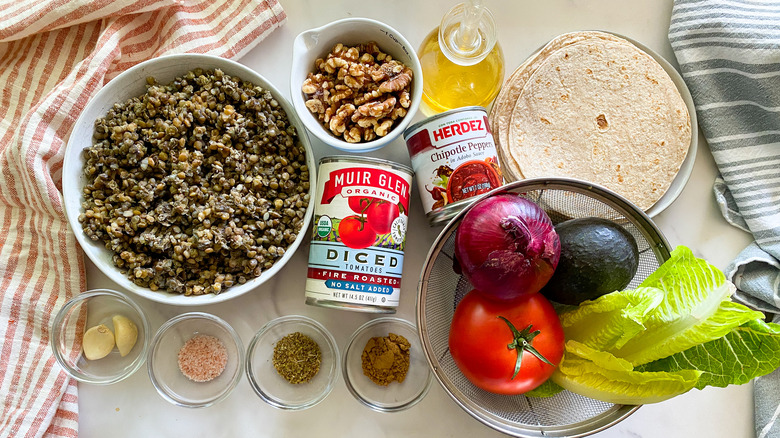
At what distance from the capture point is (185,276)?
3.61ft

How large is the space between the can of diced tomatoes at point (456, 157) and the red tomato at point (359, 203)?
135 millimetres

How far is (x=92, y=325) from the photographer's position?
1.17 metres

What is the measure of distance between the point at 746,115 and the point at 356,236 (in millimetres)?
910

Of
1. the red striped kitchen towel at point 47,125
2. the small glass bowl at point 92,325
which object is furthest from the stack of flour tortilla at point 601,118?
the small glass bowl at point 92,325

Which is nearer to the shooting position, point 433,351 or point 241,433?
point 433,351

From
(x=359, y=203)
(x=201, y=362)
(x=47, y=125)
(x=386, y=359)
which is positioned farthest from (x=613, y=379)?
(x=47, y=125)

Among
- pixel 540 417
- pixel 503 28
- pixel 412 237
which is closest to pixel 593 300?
pixel 540 417

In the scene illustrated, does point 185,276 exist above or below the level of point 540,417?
above

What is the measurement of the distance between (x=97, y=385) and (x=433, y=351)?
73cm

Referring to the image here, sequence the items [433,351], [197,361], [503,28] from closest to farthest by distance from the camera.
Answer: [433,351], [197,361], [503,28]

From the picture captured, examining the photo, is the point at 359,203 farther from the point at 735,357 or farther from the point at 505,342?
the point at 735,357

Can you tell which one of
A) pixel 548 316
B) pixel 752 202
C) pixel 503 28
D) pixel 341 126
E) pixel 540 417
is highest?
pixel 503 28

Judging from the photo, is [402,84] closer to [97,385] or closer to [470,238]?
[470,238]

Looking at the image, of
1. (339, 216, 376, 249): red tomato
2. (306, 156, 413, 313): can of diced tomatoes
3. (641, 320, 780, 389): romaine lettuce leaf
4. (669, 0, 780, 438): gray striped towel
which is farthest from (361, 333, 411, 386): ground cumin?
(669, 0, 780, 438): gray striped towel
